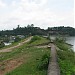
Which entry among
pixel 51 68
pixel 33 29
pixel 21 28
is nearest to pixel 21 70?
pixel 51 68

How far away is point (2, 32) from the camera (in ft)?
457

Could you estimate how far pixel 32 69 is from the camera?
604 inches

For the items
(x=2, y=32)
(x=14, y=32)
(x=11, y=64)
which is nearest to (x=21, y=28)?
(x=14, y=32)

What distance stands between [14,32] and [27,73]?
370 ft

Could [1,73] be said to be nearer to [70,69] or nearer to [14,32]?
[70,69]

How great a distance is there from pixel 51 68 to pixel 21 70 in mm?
2758

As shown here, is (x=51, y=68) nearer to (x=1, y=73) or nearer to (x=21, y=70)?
(x=21, y=70)

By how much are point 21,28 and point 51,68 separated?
4410 inches

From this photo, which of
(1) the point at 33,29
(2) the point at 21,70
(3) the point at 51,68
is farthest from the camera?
(1) the point at 33,29

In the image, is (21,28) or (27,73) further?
(21,28)

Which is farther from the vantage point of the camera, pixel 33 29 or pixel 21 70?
pixel 33 29

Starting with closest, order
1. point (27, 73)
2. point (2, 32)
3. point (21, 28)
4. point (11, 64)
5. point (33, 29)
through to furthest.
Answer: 1. point (27, 73)
2. point (11, 64)
3. point (33, 29)
4. point (21, 28)
5. point (2, 32)

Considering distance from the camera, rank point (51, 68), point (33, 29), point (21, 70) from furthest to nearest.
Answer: point (33, 29), point (21, 70), point (51, 68)

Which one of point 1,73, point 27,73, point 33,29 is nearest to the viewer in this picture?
point 27,73
